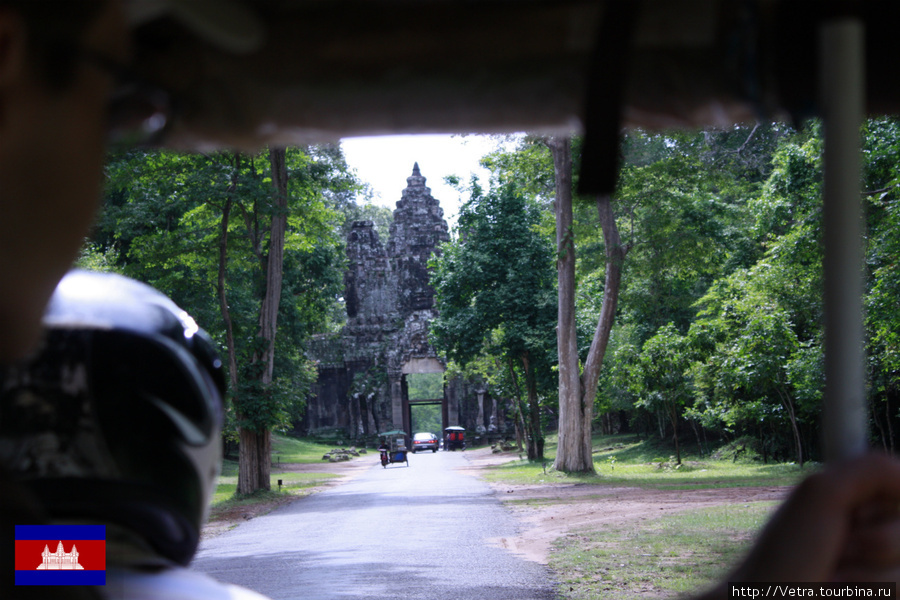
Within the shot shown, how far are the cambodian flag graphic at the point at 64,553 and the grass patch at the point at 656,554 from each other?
534 centimetres

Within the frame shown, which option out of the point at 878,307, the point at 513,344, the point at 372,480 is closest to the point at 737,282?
the point at 878,307

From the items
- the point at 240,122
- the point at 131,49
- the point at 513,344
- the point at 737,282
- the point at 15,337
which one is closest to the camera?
the point at 15,337

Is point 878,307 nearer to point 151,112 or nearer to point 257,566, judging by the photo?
point 257,566

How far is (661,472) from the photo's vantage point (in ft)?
75.6

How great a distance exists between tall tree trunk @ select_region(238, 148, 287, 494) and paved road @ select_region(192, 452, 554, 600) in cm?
189

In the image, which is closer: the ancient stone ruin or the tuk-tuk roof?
the tuk-tuk roof

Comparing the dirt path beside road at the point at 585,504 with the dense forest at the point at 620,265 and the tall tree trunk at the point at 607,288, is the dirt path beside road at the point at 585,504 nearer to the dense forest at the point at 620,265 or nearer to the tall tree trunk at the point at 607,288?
the tall tree trunk at the point at 607,288

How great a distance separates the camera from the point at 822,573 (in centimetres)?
114

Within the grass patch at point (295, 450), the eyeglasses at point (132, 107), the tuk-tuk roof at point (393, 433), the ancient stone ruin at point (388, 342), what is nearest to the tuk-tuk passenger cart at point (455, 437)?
the ancient stone ruin at point (388, 342)

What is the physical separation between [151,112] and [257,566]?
8.98 m

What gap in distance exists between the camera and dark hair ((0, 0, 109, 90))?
1.05 meters

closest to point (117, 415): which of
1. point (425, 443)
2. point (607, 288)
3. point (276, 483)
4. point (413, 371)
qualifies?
point (607, 288)

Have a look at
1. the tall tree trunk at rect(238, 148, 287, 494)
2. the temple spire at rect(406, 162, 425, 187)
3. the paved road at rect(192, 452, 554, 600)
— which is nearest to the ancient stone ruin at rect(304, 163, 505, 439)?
the temple spire at rect(406, 162, 425, 187)

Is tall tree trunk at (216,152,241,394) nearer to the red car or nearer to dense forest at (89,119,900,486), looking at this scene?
dense forest at (89,119,900,486)
